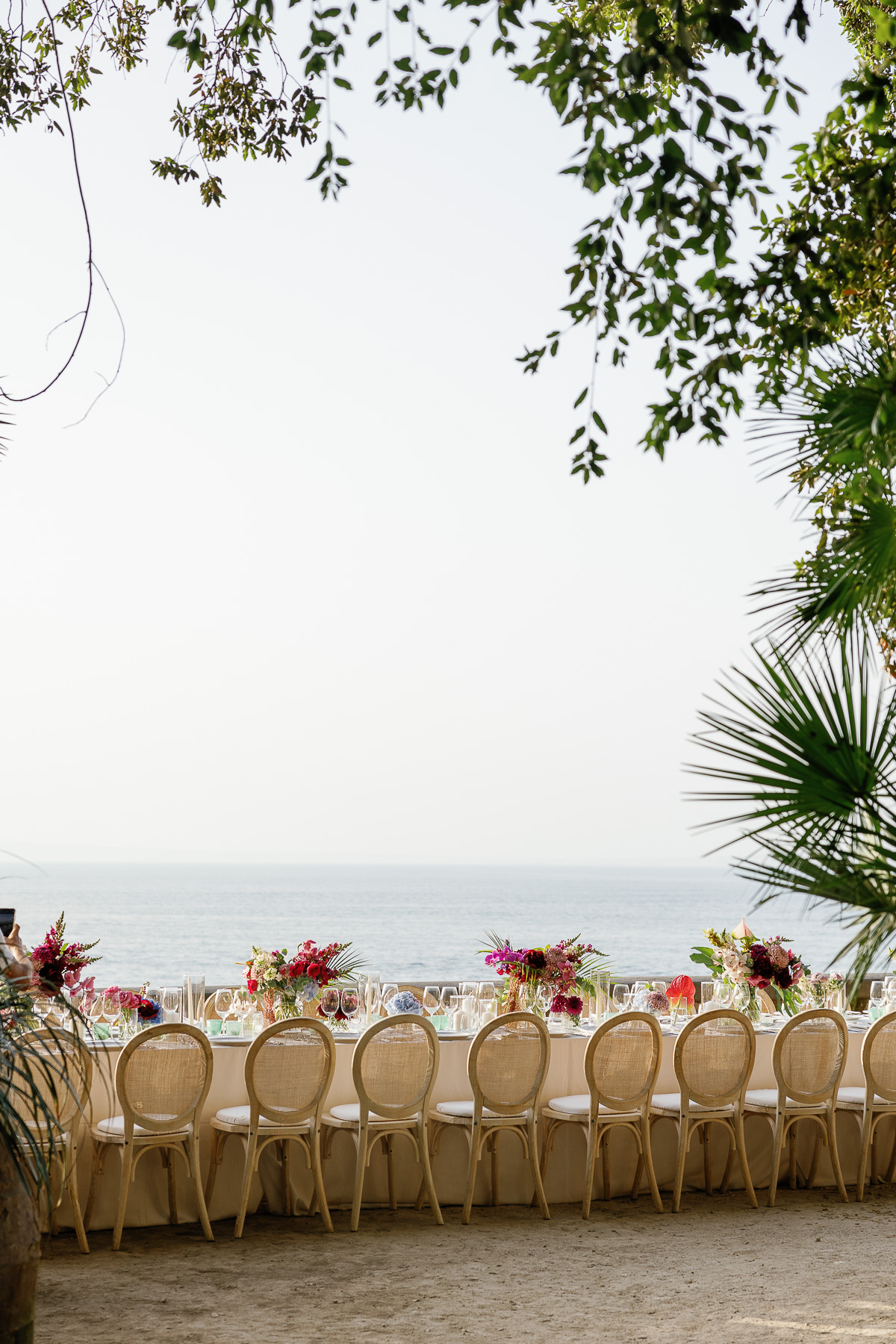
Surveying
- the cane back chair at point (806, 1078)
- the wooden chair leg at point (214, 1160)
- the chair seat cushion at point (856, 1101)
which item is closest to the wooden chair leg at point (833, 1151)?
the cane back chair at point (806, 1078)

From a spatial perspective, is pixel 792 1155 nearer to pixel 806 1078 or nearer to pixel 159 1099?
pixel 806 1078

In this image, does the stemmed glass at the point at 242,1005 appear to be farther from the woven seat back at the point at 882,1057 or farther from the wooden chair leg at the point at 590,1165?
the woven seat back at the point at 882,1057

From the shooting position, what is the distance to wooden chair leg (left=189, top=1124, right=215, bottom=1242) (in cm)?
563

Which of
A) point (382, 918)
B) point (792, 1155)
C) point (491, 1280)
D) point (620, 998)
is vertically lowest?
point (491, 1280)

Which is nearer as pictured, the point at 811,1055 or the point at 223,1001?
the point at 811,1055

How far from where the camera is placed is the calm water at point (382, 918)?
35281 mm

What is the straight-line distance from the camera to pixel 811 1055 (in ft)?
22.0

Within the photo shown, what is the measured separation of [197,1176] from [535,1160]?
5.53ft

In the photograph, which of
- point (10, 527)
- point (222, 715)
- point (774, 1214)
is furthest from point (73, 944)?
point (222, 715)

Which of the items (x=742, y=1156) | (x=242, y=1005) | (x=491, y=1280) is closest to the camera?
(x=491, y=1280)

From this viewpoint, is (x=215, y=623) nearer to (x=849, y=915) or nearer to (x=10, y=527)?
(x=10, y=527)

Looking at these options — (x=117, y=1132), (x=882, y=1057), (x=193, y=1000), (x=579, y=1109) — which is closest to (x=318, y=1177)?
(x=117, y=1132)

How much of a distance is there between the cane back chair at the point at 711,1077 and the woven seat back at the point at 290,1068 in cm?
182

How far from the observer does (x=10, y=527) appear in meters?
27.3
